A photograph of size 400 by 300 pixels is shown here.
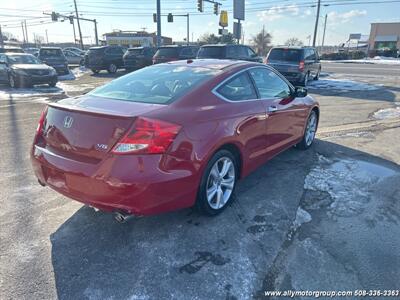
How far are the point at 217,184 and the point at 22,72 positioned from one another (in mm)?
13950

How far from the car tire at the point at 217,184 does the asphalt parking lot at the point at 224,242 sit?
0.13 meters

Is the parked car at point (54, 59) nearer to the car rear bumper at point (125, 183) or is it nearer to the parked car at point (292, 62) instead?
the parked car at point (292, 62)

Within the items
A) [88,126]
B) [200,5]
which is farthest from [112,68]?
[88,126]

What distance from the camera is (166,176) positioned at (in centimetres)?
274

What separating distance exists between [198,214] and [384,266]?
5.67ft

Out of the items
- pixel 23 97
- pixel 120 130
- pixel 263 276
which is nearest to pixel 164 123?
pixel 120 130

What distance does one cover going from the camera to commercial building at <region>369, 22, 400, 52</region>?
233 ft

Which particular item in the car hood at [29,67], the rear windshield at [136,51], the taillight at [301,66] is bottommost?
the car hood at [29,67]

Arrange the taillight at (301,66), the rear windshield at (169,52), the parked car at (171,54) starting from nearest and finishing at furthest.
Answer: the taillight at (301,66) < the parked car at (171,54) < the rear windshield at (169,52)

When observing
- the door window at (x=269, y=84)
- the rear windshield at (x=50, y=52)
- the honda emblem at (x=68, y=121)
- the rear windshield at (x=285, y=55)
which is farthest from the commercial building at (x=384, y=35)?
the honda emblem at (x=68, y=121)

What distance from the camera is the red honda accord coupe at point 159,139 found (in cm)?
265

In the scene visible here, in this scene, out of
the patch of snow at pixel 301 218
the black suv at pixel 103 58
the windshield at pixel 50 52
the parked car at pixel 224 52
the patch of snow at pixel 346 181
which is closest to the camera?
the patch of snow at pixel 301 218

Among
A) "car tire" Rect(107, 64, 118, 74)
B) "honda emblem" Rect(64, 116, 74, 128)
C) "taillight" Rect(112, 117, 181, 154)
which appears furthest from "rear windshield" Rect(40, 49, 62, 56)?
"taillight" Rect(112, 117, 181, 154)

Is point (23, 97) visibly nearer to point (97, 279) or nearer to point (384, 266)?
point (97, 279)
